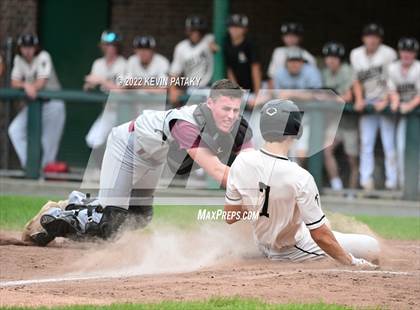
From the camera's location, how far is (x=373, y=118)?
549 inches

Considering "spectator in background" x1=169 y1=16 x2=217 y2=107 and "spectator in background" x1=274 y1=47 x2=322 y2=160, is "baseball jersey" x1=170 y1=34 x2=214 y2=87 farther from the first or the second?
"spectator in background" x1=274 y1=47 x2=322 y2=160

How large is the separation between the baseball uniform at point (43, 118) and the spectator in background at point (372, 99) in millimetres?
4374

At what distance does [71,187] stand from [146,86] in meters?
1.78

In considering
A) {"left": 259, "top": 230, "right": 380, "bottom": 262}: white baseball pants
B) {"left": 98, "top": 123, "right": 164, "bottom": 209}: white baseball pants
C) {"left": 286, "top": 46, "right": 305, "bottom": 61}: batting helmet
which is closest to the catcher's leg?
{"left": 259, "top": 230, "right": 380, "bottom": 262}: white baseball pants

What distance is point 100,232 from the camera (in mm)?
9062

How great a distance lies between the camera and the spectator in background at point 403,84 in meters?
13.5

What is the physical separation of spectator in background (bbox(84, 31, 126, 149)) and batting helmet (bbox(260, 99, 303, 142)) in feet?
22.6

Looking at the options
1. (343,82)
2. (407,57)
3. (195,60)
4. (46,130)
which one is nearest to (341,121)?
(343,82)

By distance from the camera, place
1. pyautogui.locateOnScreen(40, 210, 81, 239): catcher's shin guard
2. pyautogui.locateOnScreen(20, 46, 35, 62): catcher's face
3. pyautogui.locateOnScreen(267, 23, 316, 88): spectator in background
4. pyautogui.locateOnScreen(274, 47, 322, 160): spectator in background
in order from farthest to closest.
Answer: pyautogui.locateOnScreen(20, 46, 35, 62): catcher's face → pyautogui.locateOnScreen(267, 23, 316, 88): spectator in background → pyautogui.locateOnScreen(274, 47, 322, 160): spectator in background → pyautogui.locateOnScreen(40, 210, 81, 239): catcher's shin guard

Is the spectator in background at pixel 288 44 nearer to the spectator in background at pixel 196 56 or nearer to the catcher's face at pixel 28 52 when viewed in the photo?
the spectator in background at pixel 196 56

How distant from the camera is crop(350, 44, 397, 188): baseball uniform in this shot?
1378 centimetres

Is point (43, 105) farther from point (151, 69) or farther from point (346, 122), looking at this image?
point (346, 122)

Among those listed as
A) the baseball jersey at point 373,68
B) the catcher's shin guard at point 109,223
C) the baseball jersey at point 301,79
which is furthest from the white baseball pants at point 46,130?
the catcher's shin guard at point 109,223

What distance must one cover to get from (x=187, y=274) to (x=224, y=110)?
4.72ft
